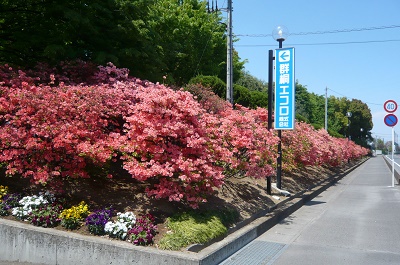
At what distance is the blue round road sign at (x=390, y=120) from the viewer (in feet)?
55.7

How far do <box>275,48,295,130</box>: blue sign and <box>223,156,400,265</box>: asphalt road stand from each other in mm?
2581

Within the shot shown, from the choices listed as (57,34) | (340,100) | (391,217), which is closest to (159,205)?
(57,34)

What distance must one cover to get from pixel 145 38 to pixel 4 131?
5036mm

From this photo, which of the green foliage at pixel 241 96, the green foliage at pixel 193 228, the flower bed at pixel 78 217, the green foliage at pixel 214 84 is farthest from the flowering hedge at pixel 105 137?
the green foliage at pixel 241 96

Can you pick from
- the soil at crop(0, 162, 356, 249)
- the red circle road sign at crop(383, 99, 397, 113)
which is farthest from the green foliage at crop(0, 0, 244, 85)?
the red circle road sign at crop(383, 99, 397, 113)

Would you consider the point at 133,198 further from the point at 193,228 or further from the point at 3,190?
the point at 3,190

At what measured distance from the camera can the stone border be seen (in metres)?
5.08

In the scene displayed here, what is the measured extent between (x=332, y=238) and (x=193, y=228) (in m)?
3.15

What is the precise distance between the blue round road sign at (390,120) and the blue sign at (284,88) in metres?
8.25

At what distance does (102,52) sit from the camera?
8.91m

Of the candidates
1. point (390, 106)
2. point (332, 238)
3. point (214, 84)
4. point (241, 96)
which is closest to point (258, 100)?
point (241, 96)

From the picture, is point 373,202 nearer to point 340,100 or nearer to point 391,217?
point 391,217

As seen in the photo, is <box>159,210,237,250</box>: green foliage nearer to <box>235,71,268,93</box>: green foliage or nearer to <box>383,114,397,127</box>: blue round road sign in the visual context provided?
<box>383,114,397,127</box>: blue round road sign

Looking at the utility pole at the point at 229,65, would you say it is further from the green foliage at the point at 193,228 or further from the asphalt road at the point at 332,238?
the green foliage at the point at 193,228
